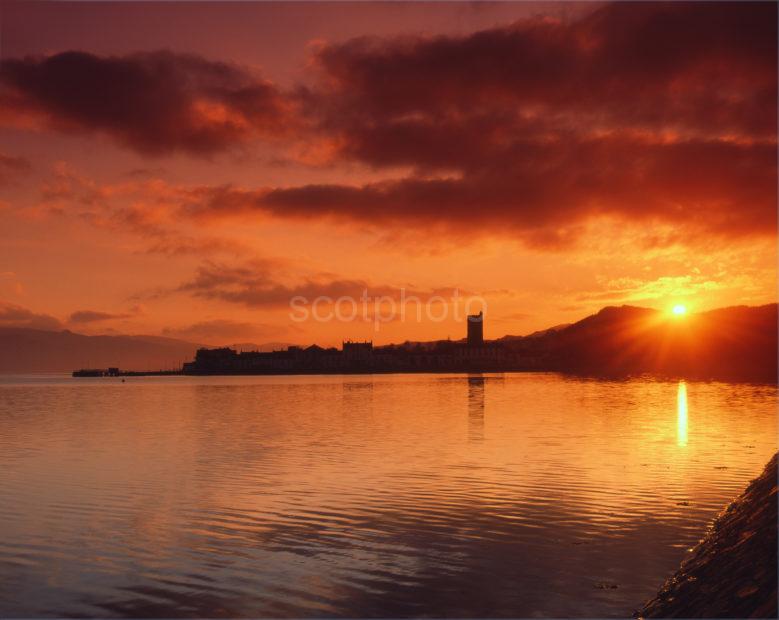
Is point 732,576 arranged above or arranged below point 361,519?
above

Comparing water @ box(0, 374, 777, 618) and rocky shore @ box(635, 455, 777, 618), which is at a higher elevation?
rocky shore @ box(635, 455, 777, 618)

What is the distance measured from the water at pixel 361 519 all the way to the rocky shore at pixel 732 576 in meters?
0.86

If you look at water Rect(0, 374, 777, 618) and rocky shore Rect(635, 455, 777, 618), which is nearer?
rocky shore Rect(635, 455, 777, 618)

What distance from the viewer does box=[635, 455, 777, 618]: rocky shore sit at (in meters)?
15.6

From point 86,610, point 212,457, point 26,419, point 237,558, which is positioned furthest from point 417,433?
point 26,419

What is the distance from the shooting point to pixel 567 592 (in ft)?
62.6

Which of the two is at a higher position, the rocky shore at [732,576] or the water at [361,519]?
the rocky shore at [732,576]

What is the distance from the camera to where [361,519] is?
28.1 m

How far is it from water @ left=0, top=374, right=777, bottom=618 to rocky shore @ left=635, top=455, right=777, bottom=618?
0.86 metres

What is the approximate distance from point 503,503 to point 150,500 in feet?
51.7

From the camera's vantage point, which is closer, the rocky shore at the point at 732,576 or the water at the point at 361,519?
the rocky shore at the point at 732,576

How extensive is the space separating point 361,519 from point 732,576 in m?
14.2

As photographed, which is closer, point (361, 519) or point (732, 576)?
point (732, 576)

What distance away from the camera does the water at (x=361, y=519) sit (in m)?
19.1
